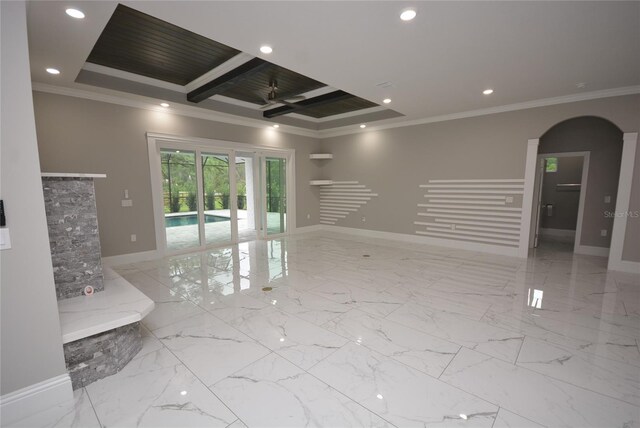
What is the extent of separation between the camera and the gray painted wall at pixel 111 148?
4129mm

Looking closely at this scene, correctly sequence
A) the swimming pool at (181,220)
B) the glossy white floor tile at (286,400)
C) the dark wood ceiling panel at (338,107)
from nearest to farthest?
the glossy white floor tile at (286,400)
the swimming pool at (181,220)
the dark wood ceiling panel at (338,107)

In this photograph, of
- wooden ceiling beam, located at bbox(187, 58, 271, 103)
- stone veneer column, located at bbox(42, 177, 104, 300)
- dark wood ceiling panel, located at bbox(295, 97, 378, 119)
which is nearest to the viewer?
stone veneer column, located at bbox(42, 177, 104, 300)

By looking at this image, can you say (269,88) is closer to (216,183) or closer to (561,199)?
(216,183)

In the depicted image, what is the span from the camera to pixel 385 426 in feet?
5.33

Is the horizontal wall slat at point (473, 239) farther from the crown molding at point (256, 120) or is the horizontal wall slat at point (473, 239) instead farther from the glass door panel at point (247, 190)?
the glass door panel at point (247, 190)

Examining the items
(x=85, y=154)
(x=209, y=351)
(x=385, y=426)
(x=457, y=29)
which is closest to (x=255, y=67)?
(x=457, y=29)

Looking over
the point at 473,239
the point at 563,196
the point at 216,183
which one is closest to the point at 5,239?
the point at 216,183

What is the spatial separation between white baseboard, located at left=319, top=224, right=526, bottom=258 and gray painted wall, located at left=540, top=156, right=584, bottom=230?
10.7 ft

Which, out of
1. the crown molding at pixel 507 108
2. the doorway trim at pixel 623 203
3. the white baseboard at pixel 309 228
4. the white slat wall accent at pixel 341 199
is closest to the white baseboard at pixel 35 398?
the white baseboard at pixel 309 228

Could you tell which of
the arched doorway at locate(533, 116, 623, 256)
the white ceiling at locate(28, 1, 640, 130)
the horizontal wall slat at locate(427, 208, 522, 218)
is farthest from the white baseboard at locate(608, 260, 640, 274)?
the white ceiling at locate(28, 1, 640, 130)

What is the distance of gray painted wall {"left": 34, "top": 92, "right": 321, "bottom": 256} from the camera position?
413cm

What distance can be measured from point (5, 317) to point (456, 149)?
673 centimetres

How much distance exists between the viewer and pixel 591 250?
5422 millimetres

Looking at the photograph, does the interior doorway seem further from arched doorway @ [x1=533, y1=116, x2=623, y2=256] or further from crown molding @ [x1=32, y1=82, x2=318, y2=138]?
crown molding @ [x1=32, y1=82, x2=318, y2=138]
